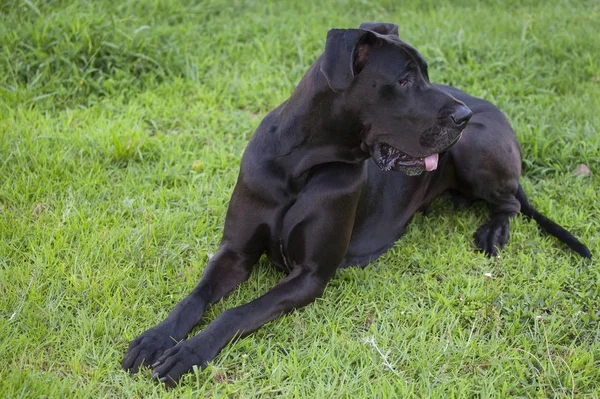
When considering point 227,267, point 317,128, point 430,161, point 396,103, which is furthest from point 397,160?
point 227,267

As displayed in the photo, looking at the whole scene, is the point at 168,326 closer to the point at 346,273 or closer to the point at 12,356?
the point at 12,356

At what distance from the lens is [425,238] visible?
394cm

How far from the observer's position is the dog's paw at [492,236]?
3.83 meters

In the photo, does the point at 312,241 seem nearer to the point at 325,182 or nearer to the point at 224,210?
the point at 325,182

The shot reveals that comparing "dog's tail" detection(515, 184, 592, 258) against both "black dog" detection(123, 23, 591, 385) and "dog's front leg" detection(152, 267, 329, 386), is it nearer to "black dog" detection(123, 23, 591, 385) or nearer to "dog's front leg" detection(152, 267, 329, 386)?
"black dog" detection(123, 23, 591, 385)

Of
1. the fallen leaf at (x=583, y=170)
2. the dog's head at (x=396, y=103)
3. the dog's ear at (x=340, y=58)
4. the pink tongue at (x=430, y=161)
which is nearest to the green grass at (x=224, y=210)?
the fallen leaf at (x=583, y=170)

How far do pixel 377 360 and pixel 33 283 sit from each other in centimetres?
159

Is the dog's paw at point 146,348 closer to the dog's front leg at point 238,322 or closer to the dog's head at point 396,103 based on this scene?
the dog's front leg at point 238,322

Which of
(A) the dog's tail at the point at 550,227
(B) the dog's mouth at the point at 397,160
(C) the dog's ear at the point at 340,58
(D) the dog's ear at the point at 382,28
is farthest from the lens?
(A) the dog's tail at the point at 550,227

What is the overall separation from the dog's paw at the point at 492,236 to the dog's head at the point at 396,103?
100 cm

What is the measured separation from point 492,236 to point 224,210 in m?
1.47

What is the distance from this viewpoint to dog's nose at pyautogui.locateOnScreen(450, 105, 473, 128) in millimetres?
2998

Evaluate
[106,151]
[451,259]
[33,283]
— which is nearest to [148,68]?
[106,151]

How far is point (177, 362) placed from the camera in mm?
2828
